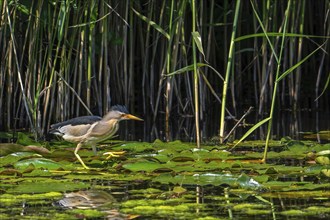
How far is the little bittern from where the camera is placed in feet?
26.6

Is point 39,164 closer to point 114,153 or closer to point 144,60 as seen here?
point 114,153

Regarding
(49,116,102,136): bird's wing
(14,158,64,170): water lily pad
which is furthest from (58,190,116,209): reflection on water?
(49,116,102,136): bird's wing

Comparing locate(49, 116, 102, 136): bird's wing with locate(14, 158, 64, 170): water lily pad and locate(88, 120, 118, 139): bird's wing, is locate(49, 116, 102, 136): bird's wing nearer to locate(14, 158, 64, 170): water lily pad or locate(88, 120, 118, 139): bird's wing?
locate(88, 120, 118, 139): bird's wing

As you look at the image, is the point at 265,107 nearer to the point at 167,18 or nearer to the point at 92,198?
the point at 167,18

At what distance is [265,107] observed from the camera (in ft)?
39.3

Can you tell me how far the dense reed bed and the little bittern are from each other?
1.07m

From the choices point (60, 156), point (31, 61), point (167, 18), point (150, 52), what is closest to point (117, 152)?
point (60, 156)

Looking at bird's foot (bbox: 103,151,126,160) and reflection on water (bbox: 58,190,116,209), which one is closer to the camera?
reflection on water (bbox: 58,190,116,209)

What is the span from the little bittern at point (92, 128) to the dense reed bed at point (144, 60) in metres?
1.07

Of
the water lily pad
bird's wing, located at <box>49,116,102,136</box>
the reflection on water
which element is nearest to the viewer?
the reflection on water

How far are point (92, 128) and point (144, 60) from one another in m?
3.73

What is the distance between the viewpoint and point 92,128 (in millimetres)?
8125

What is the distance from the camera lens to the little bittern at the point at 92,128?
809 cm

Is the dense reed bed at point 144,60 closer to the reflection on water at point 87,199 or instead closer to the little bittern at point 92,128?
the little bittern at point 92,128
